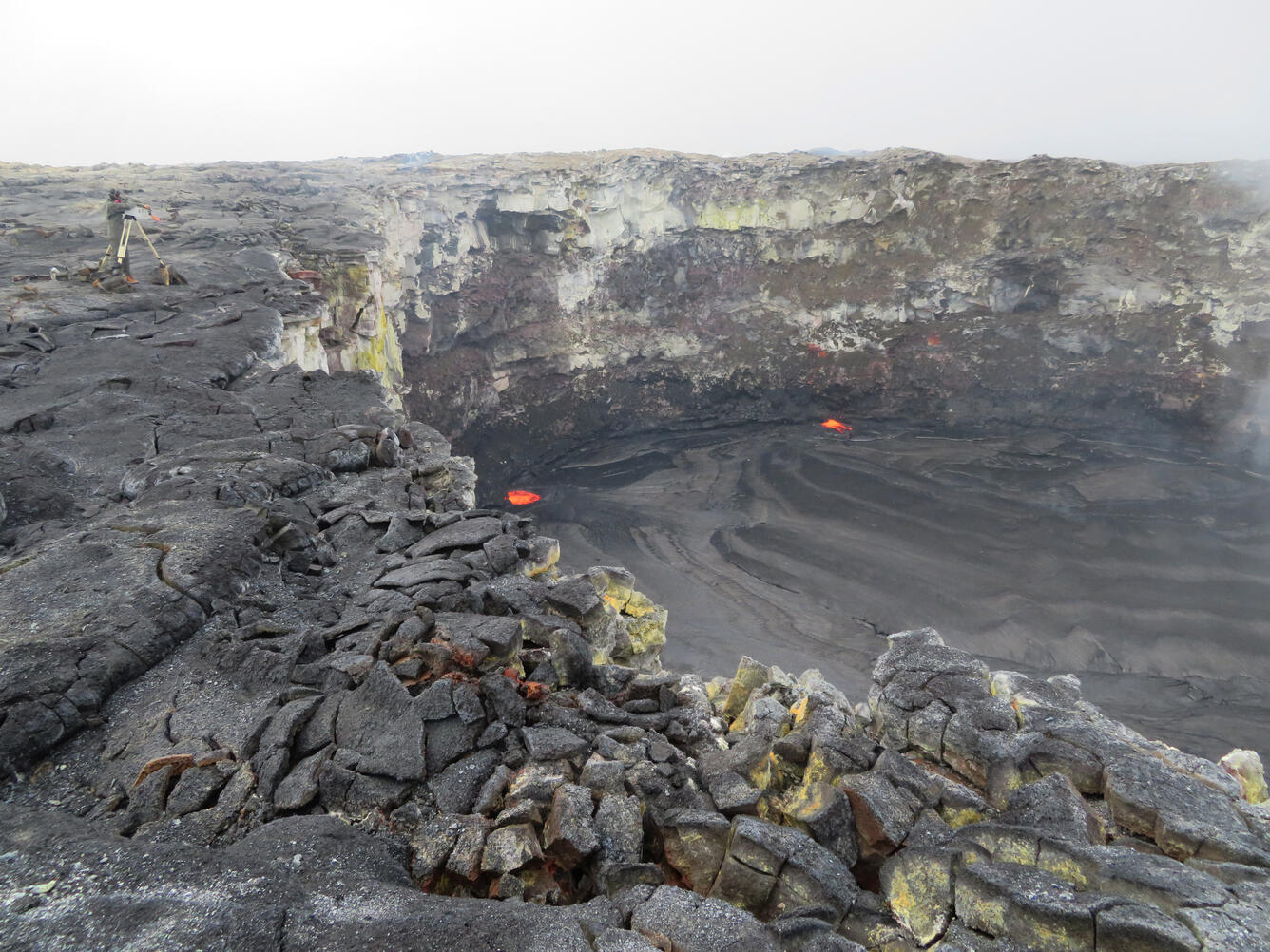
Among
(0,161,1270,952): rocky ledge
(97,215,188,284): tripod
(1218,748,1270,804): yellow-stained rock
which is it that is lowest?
(1218,748,1270,804): yellow-stained rock

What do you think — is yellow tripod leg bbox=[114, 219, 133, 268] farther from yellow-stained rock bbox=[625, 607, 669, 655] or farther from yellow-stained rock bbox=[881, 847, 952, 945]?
yellow-stained rock bbox=[881, 847, 952, 945]

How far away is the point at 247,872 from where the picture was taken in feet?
11.9

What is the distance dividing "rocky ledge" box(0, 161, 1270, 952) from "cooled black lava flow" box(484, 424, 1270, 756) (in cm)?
1161

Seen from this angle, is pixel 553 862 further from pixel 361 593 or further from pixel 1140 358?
pixel 1140 358

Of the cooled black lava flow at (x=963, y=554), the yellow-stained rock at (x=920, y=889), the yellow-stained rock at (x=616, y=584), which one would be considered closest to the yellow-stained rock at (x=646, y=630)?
the yellow-stained rock at (x=616, y=584)

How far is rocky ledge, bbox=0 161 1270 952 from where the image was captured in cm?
356

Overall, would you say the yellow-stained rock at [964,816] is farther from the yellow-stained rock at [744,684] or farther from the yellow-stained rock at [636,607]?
the yellow-stained rock at [636,607]

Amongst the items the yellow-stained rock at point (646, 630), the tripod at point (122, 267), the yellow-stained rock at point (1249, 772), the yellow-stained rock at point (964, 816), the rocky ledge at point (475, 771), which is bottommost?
the yellow-stained rock at point (646, 630)

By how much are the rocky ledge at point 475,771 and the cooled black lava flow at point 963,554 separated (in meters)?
11.6

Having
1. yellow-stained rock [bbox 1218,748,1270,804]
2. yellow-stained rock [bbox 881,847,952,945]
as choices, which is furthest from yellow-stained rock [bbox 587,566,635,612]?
yellow-stained rock [bbox 1218,748,1270,804]

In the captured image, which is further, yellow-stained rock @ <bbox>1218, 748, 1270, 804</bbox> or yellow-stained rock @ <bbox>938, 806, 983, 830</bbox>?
yellow-stained rock @ <bbox>1218, 748, 1270, 804</bbox>

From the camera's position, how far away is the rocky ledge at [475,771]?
3564mm

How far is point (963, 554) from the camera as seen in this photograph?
21.9 metres

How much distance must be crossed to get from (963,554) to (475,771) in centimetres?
2107
